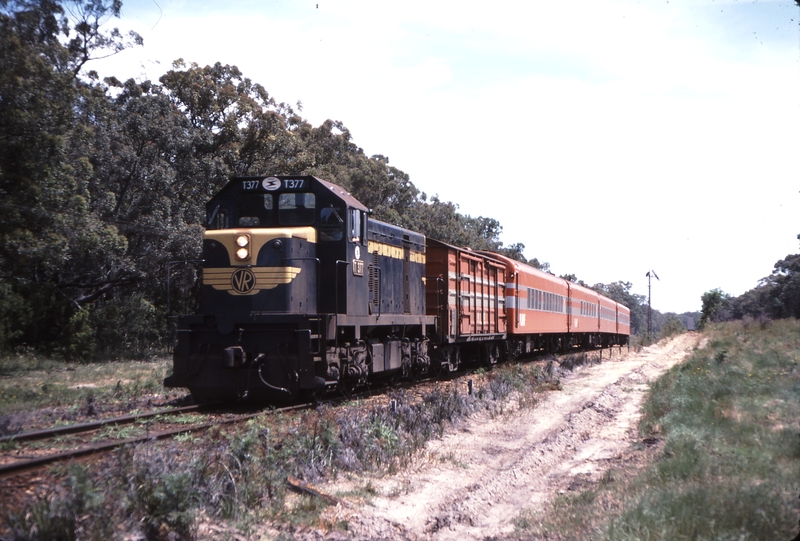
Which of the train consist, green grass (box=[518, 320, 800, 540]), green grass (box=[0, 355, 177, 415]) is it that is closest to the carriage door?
the train consist

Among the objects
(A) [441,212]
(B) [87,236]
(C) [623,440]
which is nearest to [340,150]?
(A) [441,212]

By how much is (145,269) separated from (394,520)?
77.9ft

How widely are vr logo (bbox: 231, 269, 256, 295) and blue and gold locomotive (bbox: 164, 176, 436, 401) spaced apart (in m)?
0.02

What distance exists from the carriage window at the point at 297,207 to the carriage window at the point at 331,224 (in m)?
0.26

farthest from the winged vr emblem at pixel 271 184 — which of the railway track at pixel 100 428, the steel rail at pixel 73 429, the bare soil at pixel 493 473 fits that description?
the bare soil at pixel 493 473

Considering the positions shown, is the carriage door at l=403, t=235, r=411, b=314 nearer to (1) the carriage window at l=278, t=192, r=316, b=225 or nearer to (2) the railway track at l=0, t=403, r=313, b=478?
(1) the carriage window at l=278, t=192, r=316, b=225

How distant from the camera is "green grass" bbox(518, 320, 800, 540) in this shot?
226 inches

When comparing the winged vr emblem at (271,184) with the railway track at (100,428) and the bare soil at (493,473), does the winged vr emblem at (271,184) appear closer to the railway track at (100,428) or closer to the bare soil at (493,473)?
the railway track at (100,428)

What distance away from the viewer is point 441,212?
2218 inches

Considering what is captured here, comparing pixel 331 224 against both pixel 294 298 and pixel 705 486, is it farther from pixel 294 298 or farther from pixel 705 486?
pixel 705 486

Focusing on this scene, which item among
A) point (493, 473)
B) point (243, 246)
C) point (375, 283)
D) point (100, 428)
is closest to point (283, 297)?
point (243, 246)

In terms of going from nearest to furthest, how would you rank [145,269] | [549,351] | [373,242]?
1. [373,242]
2. [145,269]
3. [549,351]

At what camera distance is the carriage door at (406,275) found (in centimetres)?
1620

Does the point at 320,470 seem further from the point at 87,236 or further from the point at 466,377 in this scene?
the point at 87,236
